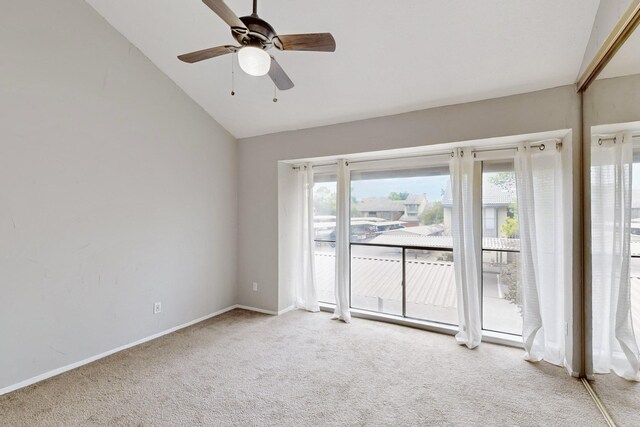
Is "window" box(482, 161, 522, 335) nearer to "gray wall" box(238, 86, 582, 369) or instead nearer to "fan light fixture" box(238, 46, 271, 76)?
"gray wall" box(238, 86, 582, 369)

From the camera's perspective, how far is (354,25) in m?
2.35

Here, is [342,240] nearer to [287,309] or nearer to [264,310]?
[287,309]

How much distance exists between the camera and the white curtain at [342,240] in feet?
12.2

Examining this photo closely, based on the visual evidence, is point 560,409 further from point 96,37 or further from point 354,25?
point 96,37

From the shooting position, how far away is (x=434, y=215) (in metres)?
3.44

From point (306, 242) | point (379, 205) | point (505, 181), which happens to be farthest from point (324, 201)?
point (505, 181)

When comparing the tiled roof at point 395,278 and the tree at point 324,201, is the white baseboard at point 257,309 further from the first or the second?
the tree at point 324,201

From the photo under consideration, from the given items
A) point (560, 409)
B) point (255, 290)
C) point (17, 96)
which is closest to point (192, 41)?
point (17, 96)

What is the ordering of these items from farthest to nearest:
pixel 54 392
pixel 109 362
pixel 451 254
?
pixel 451 254 → pixel 109 362 → pixel 54 392

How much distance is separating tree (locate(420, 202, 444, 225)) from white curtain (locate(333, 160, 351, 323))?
91cm

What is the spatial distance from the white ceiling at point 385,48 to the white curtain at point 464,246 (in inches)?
27.5

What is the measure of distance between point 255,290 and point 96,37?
3134mm

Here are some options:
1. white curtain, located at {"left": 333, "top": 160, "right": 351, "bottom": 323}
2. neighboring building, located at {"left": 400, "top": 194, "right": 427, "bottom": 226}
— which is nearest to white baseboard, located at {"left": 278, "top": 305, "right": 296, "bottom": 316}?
white curtain, located at {"left": 333, "top": 160, "right": 351, "bottom": 323}

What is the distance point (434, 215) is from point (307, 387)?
220 centimetres
